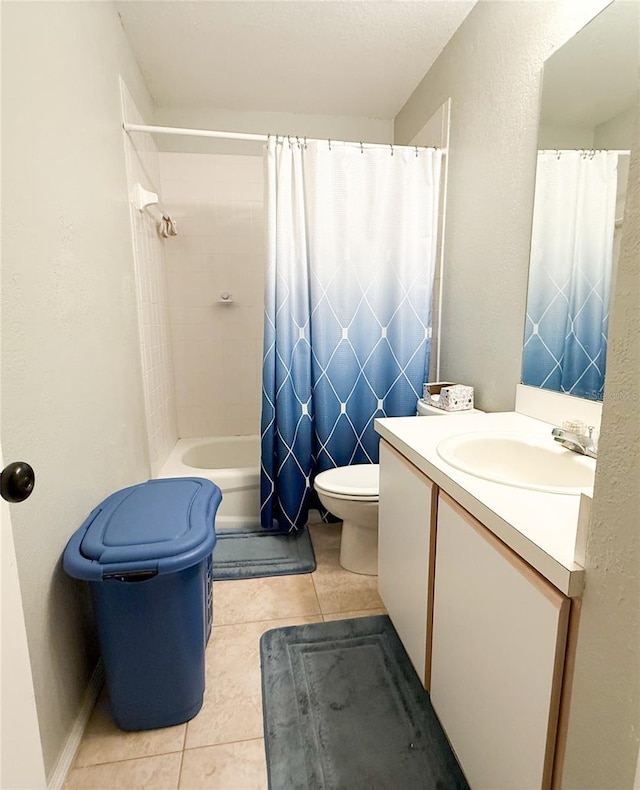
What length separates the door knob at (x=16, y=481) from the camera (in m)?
0.52

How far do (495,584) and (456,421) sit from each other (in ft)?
2.28

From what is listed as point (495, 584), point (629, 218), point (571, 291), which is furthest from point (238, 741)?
point (571, 291)

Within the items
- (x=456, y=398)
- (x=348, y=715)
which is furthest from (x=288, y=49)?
(x=348, y=715)

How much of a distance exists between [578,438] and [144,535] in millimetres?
1190

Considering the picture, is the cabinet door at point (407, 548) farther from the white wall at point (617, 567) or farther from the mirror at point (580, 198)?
the mirror at point (580, 198)

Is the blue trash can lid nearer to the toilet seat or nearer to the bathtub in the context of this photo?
the toilet seat

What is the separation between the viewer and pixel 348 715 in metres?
1.18

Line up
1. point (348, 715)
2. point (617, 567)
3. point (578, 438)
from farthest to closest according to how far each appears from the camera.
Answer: point (348, 715), point (578, 438), point (617, 567)

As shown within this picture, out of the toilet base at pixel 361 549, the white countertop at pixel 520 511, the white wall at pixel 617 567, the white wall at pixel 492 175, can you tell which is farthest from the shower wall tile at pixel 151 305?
the white wall at pixel 617 567

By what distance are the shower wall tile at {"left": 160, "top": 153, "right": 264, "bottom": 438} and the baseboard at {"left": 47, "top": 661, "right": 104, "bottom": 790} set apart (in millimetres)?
1692

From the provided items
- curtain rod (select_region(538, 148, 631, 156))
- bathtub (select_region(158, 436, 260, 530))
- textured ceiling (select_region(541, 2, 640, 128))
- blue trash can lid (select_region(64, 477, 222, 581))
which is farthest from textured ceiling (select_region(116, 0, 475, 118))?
bathtub (select_region(158, 436, 260, 530))

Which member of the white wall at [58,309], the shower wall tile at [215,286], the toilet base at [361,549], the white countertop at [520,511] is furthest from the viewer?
the shower wall tile at [215,286]

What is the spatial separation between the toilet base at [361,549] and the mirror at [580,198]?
947 mm

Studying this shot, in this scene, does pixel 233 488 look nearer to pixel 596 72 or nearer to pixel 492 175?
pixel 492 175
